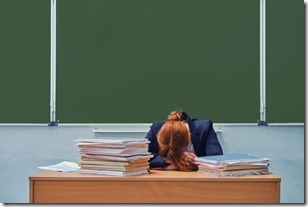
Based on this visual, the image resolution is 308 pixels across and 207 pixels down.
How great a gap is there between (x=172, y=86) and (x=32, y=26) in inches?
54.6

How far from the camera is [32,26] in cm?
423

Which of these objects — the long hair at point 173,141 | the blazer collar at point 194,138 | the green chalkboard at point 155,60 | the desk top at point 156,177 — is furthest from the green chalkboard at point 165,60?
the desk top at point 156,177

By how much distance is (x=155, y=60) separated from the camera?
4.20m

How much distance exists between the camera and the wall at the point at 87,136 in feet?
13.8

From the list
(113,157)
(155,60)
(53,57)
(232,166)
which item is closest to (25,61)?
(53,57)

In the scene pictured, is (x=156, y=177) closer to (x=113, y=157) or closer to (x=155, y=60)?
(x=113, y=157)

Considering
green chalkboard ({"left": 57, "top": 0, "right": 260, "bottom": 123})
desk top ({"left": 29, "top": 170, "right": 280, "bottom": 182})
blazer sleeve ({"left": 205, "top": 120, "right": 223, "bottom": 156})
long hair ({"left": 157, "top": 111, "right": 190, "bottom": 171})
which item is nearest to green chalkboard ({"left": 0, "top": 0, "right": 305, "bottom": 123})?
green chalkboard ({"left": 57, "top": 0, "right": 260, "bottom": 123})

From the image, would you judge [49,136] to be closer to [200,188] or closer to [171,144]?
[171,144]

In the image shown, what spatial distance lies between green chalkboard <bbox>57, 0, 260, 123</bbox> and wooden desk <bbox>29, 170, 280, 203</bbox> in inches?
78.5

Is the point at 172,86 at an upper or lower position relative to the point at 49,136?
upper

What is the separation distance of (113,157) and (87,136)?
1.97 metres

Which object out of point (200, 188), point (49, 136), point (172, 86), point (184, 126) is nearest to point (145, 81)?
point (172, 86)

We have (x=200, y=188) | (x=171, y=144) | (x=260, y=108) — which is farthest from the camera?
(x=260, y=108)

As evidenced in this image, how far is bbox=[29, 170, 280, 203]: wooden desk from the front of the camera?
2182mm
